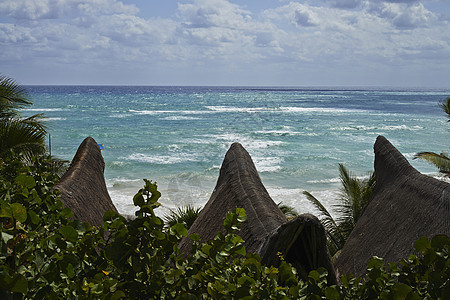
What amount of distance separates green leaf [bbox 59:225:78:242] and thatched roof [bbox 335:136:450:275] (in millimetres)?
3000

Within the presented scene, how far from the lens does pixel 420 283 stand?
1582 mm

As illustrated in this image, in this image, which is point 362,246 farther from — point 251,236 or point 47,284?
point 47,284

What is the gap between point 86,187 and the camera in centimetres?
441

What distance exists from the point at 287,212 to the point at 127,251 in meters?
7.51

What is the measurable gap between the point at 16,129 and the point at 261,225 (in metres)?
4.62

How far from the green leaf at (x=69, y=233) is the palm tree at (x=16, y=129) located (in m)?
5.14

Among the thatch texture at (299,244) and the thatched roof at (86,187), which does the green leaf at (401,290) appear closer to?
the thatch texture at (299,244)

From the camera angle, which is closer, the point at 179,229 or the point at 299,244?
the point at 179,229

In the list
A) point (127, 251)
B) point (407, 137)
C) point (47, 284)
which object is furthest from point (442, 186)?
point (407, 137)

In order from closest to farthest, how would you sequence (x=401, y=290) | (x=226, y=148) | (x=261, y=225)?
(x=401, y=290) < (x=261, y=225) < (x=226, y=148)

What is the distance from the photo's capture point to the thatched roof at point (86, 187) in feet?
12.7

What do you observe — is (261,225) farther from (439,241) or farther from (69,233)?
(69,233)

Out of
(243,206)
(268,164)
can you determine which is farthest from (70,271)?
(268,164)

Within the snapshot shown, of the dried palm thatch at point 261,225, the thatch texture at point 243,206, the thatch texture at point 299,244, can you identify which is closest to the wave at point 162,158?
the thatch texture at point 243,206
